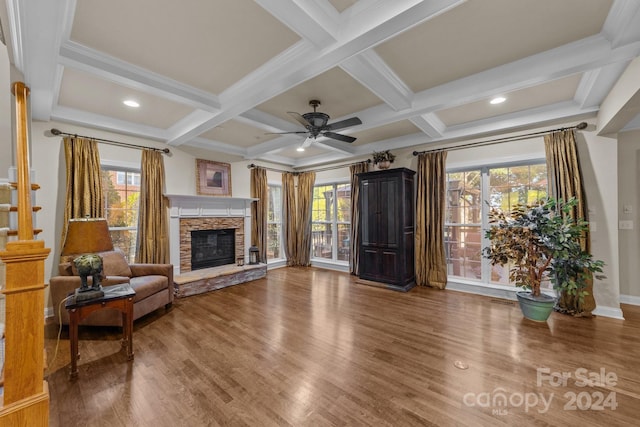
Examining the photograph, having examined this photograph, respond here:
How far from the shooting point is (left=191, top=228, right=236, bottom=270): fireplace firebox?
4941mm

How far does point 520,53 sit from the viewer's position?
238 cm

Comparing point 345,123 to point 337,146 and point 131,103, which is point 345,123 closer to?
point 337,146

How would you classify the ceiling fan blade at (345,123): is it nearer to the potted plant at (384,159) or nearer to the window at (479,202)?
the potted plant at (384,159)

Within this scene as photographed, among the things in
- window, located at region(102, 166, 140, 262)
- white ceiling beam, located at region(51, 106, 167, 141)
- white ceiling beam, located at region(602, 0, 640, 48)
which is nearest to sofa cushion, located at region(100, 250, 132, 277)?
window, located at region(102, 166, 140, 262)

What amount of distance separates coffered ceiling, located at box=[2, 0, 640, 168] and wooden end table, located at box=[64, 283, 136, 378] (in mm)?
2034

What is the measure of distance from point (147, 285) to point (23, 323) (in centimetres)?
201

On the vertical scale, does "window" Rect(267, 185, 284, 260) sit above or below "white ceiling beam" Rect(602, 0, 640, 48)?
below

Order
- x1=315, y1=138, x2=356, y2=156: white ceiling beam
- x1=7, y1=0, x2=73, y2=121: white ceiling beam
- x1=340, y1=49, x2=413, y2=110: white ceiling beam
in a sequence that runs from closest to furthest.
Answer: x1=7, y1=0, x2=73, y2=121: white ceiling beam → x1=340, y1=49, x2=413, y2=110: white ceiling beam → x1=315, y1=138, x2=356, y2=156: white ceiling beam

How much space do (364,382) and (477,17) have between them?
2893mm

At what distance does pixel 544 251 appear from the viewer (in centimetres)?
318

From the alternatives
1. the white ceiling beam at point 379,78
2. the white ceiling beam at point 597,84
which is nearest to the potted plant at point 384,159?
the white ceiling beam at point 379,78

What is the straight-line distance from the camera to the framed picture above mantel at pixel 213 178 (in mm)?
4965

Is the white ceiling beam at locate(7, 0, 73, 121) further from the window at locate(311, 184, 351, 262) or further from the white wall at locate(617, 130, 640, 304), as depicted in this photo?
the white wall at locate(617, 130, 640, 304)

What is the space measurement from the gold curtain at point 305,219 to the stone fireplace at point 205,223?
1.32 meters
